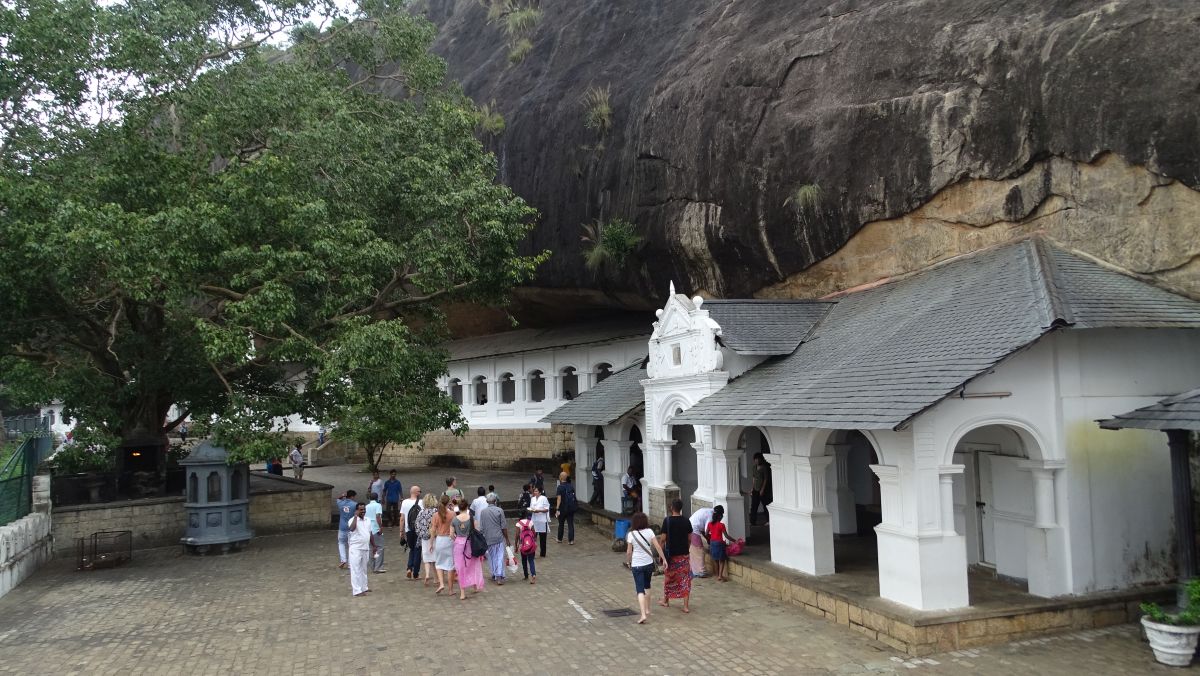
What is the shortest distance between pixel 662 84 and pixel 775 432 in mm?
13315

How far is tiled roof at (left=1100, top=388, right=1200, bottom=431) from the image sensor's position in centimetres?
919

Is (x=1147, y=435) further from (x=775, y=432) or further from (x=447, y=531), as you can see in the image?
(x=447, y=531)

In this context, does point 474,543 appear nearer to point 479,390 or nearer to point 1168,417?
point 1168,417

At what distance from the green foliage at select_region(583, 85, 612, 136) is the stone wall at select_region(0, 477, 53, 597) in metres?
17.5

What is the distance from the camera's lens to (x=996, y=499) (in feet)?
39.8

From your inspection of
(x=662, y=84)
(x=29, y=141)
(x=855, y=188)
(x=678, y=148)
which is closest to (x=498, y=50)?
(x=662, y=84)

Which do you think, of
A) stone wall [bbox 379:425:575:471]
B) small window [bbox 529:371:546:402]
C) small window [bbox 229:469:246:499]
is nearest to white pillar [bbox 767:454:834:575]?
small window [bbox 229:469:246:499]

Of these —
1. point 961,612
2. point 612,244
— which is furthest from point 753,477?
→ point 961,612

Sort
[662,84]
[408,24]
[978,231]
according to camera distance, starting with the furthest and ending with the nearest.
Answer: [408,24]
[662,84]
[978,231]

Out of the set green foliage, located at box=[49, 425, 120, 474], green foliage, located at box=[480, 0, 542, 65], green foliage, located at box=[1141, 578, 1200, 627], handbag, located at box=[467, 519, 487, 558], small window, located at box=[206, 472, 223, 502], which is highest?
green foliage, located at box=[480, 0, 542, 65]

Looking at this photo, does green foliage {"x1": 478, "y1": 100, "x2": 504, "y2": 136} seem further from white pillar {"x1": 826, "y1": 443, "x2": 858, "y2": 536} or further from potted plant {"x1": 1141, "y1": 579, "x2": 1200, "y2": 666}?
potted plant {"x1": 1141, "y1": 579, "x2": 1200, "y2": 666}

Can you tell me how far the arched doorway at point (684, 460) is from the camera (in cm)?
2062

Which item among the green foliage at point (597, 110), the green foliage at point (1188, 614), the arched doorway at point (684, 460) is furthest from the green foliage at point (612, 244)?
the green foliage at point (1188, 614)

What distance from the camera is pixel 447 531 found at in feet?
43.5
